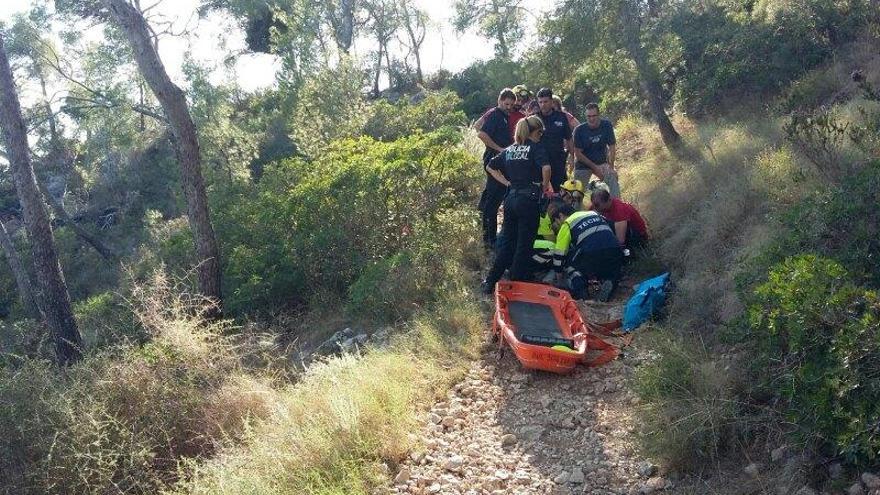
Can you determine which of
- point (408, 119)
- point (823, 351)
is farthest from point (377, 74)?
point (823, 351)

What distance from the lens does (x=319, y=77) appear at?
59.9 ft

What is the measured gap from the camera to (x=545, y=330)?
6.25 meters

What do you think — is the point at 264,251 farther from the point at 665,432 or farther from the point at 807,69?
the point at 807,69

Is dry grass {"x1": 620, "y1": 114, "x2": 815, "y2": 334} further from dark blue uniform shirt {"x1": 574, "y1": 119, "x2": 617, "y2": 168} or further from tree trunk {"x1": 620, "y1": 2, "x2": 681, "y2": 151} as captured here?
dark blue uniform shirt {"x1": 574, "y1": 119, "x2": 617, "y2": 168}

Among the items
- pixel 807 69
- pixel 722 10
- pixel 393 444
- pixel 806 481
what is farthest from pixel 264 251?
pixel 722 10

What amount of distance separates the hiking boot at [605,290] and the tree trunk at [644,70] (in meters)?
4.58

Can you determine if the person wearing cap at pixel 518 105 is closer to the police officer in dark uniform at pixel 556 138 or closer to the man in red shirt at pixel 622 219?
the police officer in dark uniform at pixel 556 138

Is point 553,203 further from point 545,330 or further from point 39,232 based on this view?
point 39,232

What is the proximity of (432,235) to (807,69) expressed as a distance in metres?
7.15

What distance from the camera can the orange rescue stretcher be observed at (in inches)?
222

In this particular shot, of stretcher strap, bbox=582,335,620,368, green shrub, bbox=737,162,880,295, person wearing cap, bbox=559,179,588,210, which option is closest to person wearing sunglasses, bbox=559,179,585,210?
person wearing cap, bbox=559,179,588,210

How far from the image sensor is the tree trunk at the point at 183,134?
924 cm

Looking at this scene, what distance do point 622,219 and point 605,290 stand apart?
3.46 feet

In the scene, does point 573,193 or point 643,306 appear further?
point 573,193
